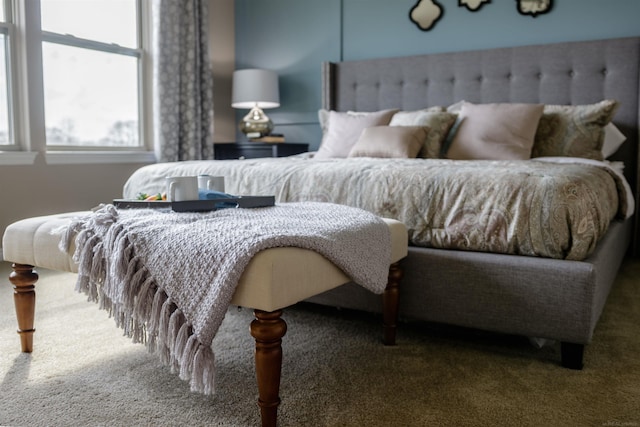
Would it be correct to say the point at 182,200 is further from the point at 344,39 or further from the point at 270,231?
the point at 344,39

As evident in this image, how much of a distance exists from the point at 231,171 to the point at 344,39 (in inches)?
98.8

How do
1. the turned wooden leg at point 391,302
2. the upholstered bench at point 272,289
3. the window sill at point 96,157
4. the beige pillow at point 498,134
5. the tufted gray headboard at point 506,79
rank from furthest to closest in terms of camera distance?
the window sill at point 96,157 < the tufted gray headboard at point 506,79 < the beige pillow at point 498,134 < the turned wooden leg at point 391,302 < the upholstered bench at point 272,289

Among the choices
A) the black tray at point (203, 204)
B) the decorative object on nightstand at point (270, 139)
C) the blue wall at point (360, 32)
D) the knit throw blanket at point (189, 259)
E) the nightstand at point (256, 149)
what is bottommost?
the knit throw blanket at point (189, 259)

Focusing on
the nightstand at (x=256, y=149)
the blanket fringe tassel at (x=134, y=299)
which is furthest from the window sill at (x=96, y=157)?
the blanket fringe tassel at (x=134, y=299)

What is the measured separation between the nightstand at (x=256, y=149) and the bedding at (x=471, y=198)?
6.10ft

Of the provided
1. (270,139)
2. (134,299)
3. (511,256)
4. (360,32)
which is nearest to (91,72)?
(270,139)

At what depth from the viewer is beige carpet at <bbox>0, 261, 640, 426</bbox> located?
1458mm

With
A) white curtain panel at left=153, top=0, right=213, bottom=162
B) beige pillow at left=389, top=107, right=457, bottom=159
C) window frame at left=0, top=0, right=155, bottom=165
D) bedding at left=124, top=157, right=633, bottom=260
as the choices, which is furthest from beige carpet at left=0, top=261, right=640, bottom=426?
white curtain panel at left=153, top=0, right=213, bottom=162

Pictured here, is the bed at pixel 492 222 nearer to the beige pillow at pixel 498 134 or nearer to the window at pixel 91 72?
the beige pillow at pixel 498 134

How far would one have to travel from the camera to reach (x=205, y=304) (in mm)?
1292

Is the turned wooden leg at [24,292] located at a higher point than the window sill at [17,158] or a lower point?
lower

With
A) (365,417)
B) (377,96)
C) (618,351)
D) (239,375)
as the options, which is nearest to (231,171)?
(239,375)

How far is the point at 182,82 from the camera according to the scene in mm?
4602

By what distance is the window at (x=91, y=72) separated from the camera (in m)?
3.91
